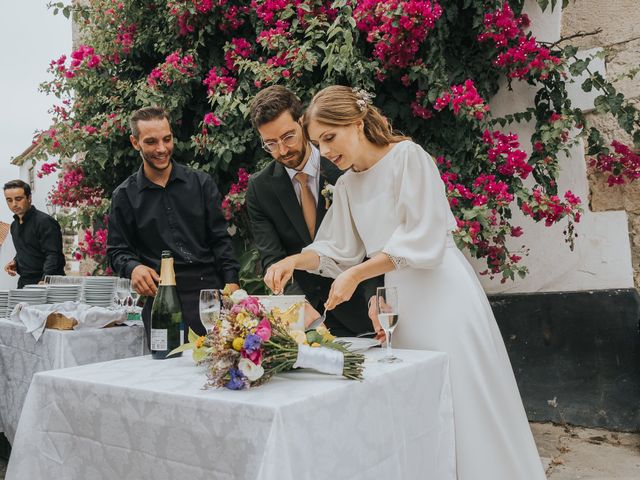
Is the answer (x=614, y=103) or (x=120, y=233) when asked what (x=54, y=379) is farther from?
(x=614, y=103)

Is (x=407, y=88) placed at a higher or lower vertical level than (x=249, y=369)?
higher

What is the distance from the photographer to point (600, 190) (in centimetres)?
395

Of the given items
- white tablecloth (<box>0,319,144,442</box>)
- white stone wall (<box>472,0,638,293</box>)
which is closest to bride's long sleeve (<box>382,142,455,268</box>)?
white tablecloth (<box>0,319,144,442</box>)

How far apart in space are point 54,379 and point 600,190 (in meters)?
3.49

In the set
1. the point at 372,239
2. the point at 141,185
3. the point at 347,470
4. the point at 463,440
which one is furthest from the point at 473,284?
the point at 141,185

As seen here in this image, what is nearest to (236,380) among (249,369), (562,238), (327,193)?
(249,369)

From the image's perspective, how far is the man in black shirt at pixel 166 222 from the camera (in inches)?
116

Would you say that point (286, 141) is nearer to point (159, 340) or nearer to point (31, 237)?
point (159, 340)

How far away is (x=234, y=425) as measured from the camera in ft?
3.93

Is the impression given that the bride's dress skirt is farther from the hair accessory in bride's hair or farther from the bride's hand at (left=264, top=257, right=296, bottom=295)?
the hair accessory in bride's hair

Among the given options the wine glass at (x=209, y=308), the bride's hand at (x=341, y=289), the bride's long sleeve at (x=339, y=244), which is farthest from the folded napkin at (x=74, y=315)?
the bride's hand at (x=341, y=289)

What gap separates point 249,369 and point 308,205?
1.54m

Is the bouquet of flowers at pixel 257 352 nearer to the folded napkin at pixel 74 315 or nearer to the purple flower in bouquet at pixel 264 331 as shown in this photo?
the purple flower in bouquet at pixel 264 331

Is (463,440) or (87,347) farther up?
(87,347)
